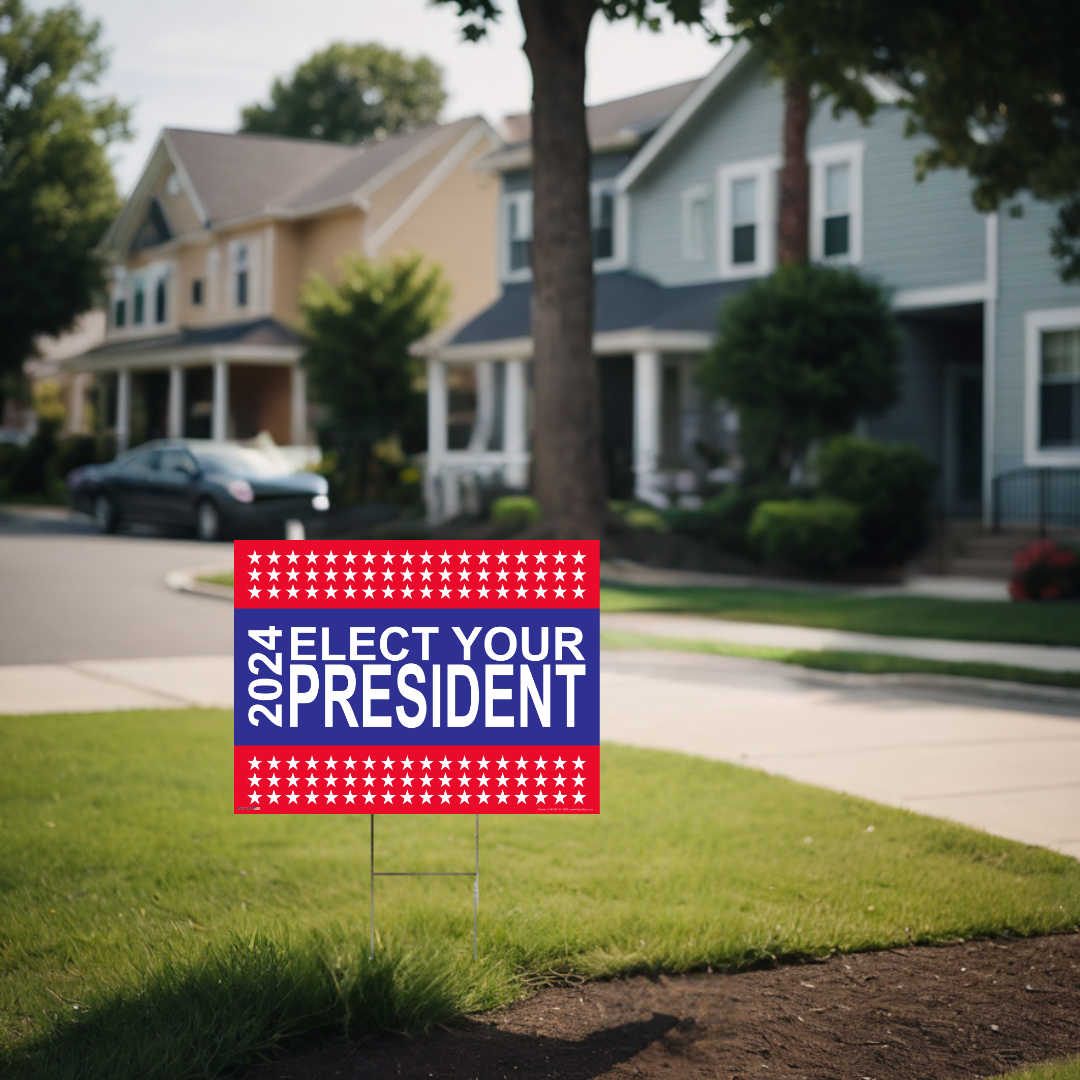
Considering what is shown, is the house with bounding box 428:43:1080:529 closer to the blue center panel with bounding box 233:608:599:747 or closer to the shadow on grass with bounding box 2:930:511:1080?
the blue center panel with bounding box 233:608:599:747

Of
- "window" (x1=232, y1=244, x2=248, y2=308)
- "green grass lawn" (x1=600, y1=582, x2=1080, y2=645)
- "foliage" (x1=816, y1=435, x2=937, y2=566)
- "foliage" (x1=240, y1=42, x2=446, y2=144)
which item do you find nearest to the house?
"foliage" (x1=816, y1=435, x2=937, y2=566)

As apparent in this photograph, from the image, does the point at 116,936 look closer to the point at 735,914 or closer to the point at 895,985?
the point at 735,914

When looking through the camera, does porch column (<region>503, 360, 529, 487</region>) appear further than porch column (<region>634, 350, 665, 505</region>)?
Yes

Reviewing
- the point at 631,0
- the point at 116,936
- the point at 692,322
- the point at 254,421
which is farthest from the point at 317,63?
the point at 116,936

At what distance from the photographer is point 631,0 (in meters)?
15.1

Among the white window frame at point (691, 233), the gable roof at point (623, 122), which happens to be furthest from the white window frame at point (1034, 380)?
the gable roof at point (623, 122)

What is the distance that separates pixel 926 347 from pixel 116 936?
780 inches

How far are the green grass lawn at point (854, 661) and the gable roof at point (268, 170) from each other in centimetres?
2446

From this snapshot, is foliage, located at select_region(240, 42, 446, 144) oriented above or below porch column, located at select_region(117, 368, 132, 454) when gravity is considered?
above

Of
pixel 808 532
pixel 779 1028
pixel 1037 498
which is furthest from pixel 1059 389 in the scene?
pixel 779 1028

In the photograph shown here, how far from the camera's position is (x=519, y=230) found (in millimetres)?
29891

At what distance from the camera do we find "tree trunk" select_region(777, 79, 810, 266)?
22.3 m

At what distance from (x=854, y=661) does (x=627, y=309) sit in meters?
15.6

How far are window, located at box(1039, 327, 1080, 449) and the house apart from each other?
22 millimetres
